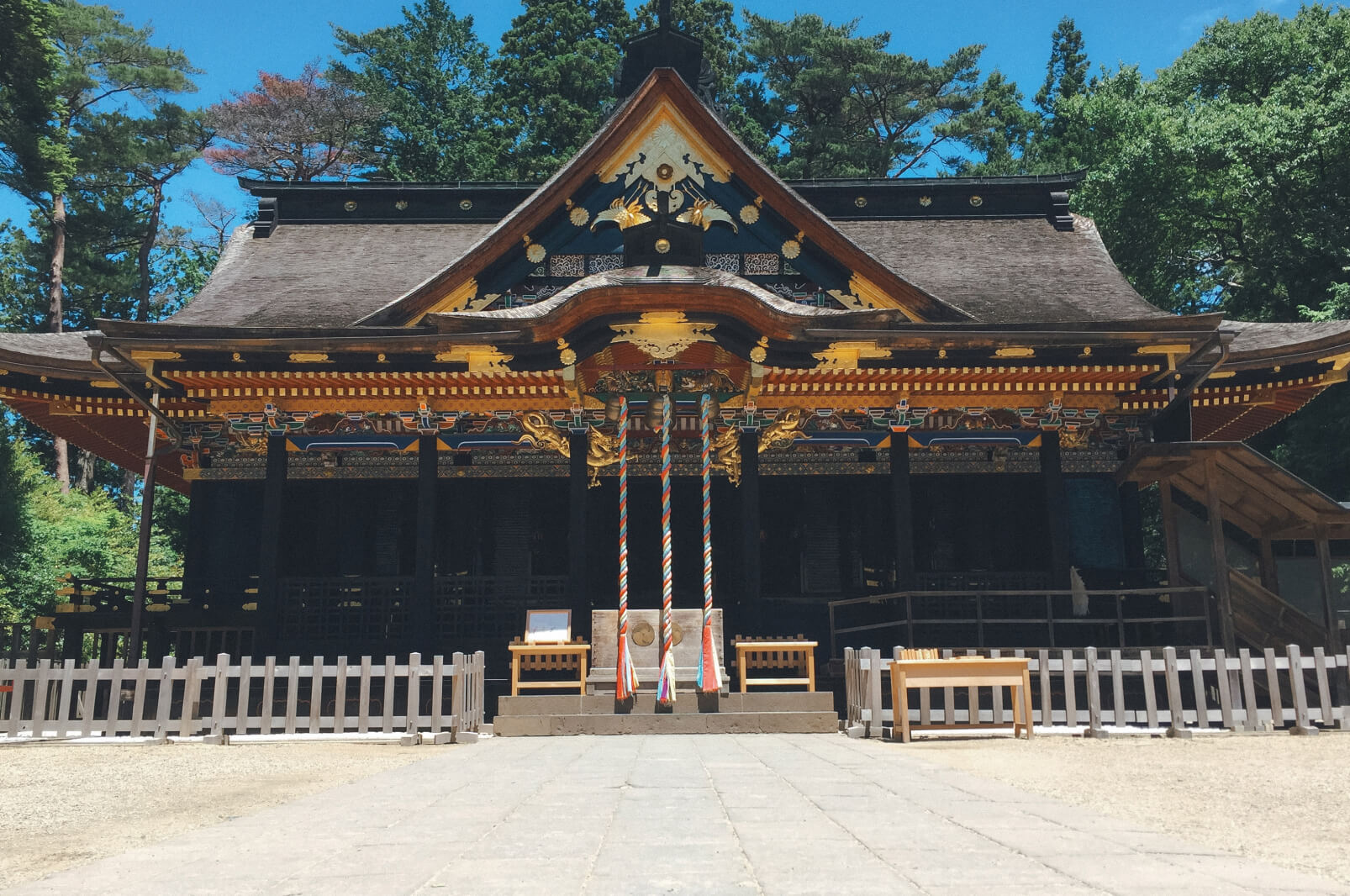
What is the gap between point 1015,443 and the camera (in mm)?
15688

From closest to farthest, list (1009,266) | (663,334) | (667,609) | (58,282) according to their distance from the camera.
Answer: (667,609) → (663,334) → (1009,266) → (58,282)

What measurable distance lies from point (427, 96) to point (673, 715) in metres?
39.0

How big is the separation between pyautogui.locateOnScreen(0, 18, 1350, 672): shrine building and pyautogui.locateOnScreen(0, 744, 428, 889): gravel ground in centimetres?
460

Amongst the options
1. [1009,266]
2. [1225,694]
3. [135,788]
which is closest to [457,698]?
[135,788]

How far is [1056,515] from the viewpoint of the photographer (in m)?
14.0

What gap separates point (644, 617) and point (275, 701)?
5.36 m

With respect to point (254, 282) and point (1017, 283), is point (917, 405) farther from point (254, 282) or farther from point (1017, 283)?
point (254, 282)

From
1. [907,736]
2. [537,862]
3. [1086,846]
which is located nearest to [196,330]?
[907,736]

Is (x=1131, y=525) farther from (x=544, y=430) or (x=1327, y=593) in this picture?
(x=544, y=430)

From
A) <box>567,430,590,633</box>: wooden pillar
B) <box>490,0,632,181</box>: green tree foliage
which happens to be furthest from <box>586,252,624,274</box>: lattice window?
<box>490,0,632,181</box>: green tree foliage

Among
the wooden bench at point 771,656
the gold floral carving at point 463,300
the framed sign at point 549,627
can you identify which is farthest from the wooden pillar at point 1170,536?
the gold floral carving at point 463,300

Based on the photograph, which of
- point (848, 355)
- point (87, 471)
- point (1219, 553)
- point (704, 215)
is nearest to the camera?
point (1219, 553)

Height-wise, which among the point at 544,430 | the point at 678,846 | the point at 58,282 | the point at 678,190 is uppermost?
the point at 58,282

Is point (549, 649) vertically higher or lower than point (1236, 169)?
lower
